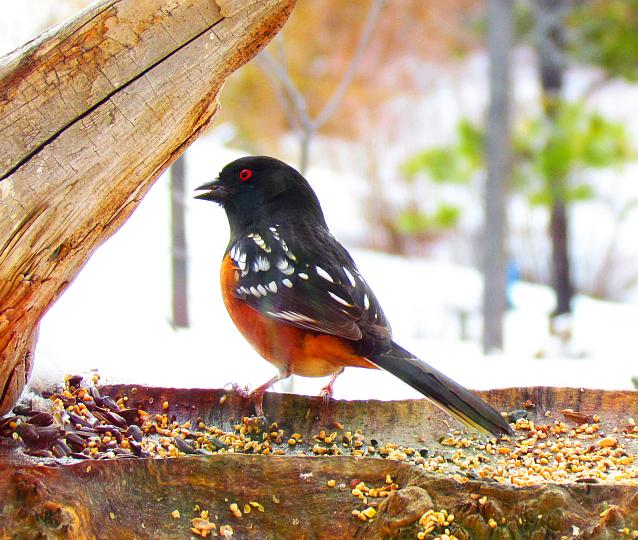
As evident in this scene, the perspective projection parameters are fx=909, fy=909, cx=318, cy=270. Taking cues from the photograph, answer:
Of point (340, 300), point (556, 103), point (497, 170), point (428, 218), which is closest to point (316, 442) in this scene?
point (340, 300)

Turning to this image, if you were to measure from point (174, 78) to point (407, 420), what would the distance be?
135 cm

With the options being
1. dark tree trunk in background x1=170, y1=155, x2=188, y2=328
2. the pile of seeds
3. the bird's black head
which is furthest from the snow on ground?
the bird's black head

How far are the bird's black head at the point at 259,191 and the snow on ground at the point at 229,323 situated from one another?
2.21ft

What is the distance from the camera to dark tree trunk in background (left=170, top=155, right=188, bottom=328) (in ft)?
20.9

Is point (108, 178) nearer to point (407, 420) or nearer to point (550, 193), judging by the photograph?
point (407, 420)

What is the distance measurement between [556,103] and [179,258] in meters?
4.15

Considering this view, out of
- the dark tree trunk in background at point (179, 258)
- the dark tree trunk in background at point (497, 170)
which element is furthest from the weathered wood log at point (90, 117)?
the dark tree trunk in background at point (497, 170)

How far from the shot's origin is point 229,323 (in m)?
7.68

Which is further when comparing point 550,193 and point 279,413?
point 550,193

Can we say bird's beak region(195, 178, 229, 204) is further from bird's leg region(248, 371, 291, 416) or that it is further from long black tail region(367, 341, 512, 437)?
long black tail region(367, 341, 512, 437)

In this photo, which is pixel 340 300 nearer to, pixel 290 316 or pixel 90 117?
pixel 290 316

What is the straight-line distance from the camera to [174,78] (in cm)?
235

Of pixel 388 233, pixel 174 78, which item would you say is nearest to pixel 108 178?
pixel 174 78

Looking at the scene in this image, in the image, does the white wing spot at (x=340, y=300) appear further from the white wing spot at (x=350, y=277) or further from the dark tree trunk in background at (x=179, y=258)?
the dark tree trunk in background at (x=179, y=258)
